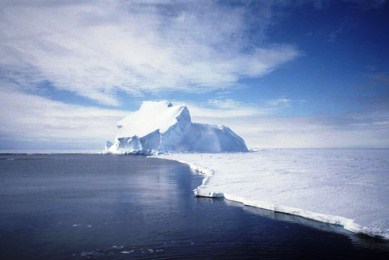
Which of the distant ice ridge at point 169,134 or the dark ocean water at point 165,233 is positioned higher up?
the distant ice ridge at point 169,134

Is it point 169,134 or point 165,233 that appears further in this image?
point 169,134

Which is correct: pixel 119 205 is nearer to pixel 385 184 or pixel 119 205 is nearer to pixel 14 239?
pixel 14 239

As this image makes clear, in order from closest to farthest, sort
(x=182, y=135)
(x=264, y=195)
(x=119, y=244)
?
(x=119, y=244)
(x=264, y=195)
(x=182, y=135)

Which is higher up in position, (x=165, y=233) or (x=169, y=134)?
(x=169, y=134)

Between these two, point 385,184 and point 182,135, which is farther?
point 182,135

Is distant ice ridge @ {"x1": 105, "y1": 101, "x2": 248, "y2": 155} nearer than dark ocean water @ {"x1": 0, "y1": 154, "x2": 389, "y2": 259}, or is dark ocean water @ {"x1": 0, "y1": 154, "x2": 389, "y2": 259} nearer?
dark ocean water @ {"x1": 0, "y1": 154, "x2": 389, "y2": 259}

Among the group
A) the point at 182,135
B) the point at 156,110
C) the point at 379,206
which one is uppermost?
the point at 156,110

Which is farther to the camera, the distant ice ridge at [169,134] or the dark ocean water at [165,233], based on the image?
the distant ice ridge at [169,134]

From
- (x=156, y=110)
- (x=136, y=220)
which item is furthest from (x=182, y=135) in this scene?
(x=136, y=220)
